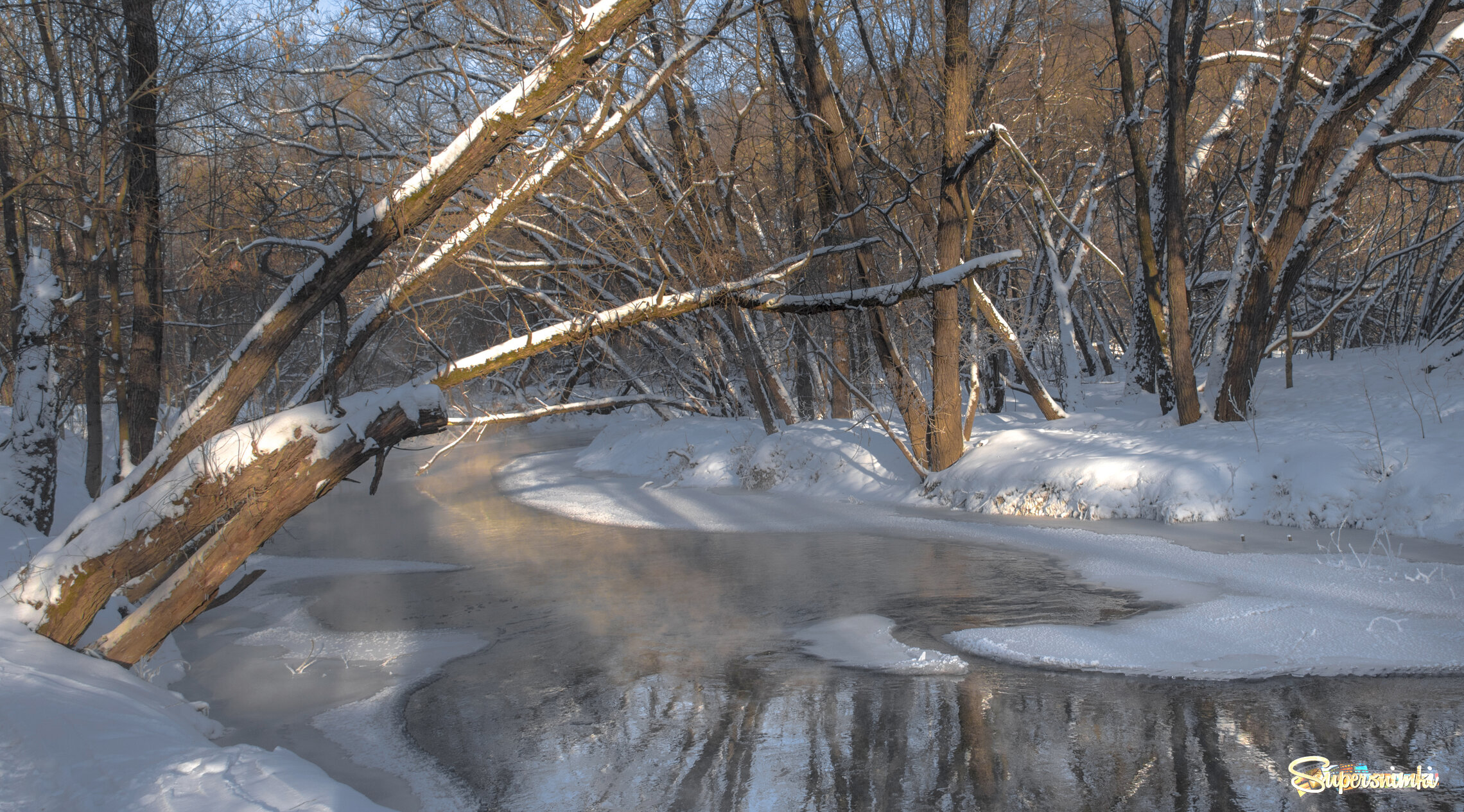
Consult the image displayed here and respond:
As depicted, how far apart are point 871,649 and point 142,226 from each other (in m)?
8.77

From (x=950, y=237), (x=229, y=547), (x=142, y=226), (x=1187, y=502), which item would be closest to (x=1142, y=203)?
(x=950, y=237)

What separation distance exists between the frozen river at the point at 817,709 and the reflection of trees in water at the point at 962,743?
0.05 feet

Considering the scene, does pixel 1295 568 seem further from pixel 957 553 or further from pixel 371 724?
pixel 371 724

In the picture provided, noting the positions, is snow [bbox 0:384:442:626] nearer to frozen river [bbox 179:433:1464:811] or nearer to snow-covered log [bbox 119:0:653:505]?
snow-covered log [bbox 119:0:653:505]

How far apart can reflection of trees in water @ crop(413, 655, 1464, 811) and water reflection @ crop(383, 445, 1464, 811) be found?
0.04ft

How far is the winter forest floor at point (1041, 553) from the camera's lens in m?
3.79

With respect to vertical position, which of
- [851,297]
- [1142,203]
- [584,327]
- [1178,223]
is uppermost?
[1142,203]

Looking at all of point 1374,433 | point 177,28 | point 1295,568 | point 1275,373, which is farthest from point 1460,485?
point 177,28

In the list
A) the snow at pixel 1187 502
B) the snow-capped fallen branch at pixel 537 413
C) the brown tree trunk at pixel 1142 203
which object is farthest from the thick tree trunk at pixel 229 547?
the brown tree trunk at pixel 1142 203

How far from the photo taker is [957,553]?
872 centimetres

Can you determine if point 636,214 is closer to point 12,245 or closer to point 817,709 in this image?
point 12,245

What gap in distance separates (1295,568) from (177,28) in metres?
12.6

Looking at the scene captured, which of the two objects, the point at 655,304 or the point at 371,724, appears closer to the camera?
the point at 371,724

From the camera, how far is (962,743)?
4426 millimetres
